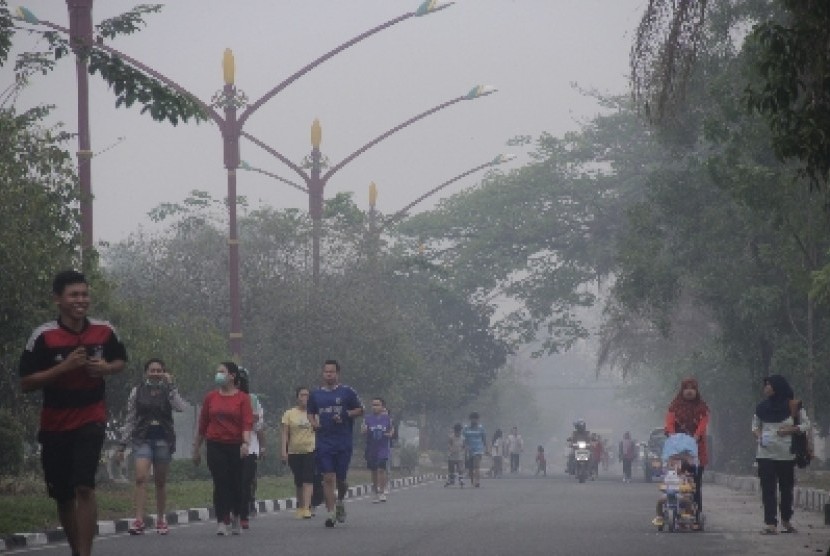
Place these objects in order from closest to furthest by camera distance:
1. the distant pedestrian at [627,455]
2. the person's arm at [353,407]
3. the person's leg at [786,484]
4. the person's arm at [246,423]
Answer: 1. the person's arm at [246,423]
2. the person's leg at [786,484]
3. the person's arm at [353,407]
4. the distant pedestrian at [627,455]

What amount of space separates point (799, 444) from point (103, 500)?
9.45m

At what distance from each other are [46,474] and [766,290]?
26877 millimetres

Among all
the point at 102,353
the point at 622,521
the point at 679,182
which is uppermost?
the point at 679,182

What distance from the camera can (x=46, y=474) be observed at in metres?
11.3

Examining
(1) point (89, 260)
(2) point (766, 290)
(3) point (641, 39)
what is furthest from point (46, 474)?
(2) point (766, 290)

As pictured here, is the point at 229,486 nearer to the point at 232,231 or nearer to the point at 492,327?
the point at 232,231

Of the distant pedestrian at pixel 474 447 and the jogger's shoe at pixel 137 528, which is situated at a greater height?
the distant pedestrian at pixel 474 447

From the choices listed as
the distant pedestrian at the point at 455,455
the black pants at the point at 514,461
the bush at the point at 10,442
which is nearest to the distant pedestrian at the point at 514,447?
the black pants at the point at 514,461

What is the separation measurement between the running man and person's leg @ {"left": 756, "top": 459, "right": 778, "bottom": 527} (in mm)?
4502

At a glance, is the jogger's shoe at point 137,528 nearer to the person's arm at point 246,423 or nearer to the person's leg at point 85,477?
the person's arm at point 246,423

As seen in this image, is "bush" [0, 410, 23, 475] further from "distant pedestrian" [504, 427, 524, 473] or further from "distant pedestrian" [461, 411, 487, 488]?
"distant pedestrian" [504, 427, 524, 473]

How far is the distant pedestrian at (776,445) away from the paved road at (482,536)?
43 cm

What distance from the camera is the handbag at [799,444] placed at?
64.8ft

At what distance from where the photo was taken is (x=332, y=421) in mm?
20828
